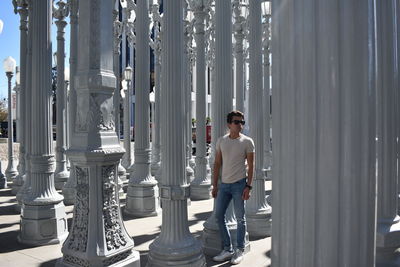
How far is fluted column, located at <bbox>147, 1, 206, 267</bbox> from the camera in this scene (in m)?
5.10

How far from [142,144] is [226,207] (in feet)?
14.3

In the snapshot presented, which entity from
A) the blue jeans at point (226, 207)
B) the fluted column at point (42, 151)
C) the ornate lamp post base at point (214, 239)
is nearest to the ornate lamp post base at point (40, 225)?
the fluted column at point (42, 151)

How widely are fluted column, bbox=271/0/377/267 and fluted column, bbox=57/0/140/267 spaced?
3601 mm

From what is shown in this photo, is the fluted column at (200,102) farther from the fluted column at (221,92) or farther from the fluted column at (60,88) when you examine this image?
the fluted column at (60,88)

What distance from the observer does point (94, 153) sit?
470 centimetres

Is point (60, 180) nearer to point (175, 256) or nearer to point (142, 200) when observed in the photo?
point (142, 200)

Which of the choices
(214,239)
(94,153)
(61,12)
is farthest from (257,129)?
(61,12)

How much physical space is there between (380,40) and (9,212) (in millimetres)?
9689

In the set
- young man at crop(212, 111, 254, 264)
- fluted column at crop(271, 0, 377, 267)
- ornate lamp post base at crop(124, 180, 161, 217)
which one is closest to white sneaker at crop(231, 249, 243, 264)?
young man at crop(212, 111, 254, 264)

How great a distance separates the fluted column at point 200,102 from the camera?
8883 mm

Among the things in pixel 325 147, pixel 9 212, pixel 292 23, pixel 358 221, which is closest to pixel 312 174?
pixel 325 147

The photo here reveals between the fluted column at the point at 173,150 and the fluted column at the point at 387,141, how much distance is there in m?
2.94

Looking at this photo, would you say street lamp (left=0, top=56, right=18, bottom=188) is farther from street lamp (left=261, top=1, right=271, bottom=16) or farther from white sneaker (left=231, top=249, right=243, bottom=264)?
white sneaker (left=231, top=249, right=243, bottom=264)

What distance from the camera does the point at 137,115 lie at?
945 cm
